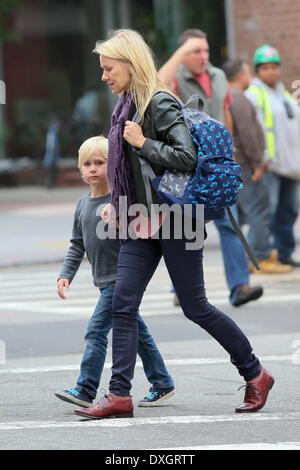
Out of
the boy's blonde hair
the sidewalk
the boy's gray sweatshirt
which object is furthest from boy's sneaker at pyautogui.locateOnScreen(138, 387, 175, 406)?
the sidewalk

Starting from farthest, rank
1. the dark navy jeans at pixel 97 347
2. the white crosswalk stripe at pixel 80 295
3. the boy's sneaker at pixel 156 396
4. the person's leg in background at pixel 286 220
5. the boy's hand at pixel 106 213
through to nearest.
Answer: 1. the person's leg in background at pixel 286 220
2. the white crosswalk stripe at pixel 80 295
3. the boy's sneaker at pixel 156 396
4. the dark navy jeans at pixel 97 347
5. the boy's hand at pixel 106 213

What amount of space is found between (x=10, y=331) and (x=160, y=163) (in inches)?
150

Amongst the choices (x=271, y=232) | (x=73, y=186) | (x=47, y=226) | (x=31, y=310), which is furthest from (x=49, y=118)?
(x=31, y=310)

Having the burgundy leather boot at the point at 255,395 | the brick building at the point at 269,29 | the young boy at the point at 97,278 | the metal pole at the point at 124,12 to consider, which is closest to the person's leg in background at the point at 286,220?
the young boy at the point at 97,278

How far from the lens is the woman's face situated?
255 inches

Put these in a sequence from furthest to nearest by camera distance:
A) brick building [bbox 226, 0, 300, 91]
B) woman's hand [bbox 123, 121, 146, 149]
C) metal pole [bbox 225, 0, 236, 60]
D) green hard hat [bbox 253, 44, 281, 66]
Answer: metal pole [bbox 225, 0, 236, 60] → brick building [bbox 226, 0, 300, 91] → green hard hat [bbox 253, 44, 281, 66] → woman's hand [bbox 123, 121, 146, 149]

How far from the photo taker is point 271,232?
13.5 meters

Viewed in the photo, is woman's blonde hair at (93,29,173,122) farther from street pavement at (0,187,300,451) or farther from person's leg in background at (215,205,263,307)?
person's leg in background at (215,205,263,307)

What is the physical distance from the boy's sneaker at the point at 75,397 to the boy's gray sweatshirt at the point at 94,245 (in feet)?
1.87

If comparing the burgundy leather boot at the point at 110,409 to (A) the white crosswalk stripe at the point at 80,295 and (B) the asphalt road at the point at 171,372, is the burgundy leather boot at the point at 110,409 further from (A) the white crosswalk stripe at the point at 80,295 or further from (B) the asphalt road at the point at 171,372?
(A) the white crosswalk stripe at the point at 80,295

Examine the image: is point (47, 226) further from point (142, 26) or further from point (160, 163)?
point (160, 163)

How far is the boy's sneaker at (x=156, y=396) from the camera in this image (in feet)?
22.9

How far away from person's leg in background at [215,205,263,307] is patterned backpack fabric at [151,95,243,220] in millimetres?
3953

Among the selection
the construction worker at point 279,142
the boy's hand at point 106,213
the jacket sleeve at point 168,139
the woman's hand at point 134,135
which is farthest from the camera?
the construction worker at point 279,142
